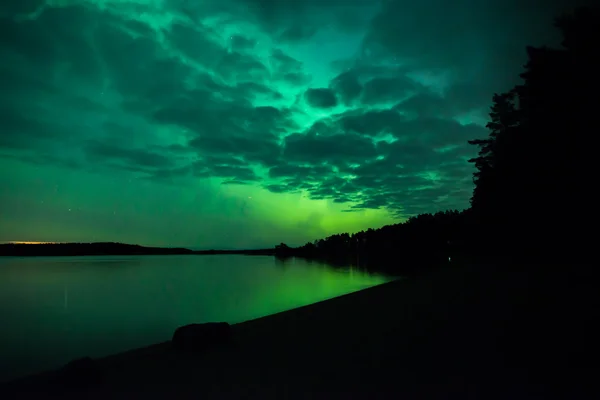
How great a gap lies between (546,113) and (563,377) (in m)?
8.09

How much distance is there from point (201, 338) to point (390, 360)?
4.29m

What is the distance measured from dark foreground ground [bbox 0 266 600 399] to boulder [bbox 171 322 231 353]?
0.40 metres

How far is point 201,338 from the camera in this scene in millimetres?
9070

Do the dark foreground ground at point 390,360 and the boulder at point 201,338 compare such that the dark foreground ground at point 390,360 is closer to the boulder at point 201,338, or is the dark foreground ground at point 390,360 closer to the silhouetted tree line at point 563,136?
the boulder at point 201,338

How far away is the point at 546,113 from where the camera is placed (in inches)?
452

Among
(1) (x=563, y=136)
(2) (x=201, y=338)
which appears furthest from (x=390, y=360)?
(1) (x=563, y=136)

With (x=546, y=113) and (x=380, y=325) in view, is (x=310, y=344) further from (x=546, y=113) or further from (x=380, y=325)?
(x=546, y=113)

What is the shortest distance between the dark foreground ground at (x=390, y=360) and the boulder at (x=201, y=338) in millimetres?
397

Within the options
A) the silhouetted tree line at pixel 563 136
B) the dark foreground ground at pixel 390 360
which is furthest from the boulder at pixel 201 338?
the silhouetted tree line at pixel 563 136

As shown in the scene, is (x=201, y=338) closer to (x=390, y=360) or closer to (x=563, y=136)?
(x=390, y=360)

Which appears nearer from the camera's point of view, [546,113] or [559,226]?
[546,113]

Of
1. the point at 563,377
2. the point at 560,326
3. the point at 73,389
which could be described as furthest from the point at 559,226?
the point at 73,389

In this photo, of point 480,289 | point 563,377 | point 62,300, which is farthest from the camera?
point 62,300

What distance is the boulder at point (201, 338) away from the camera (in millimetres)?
8969
